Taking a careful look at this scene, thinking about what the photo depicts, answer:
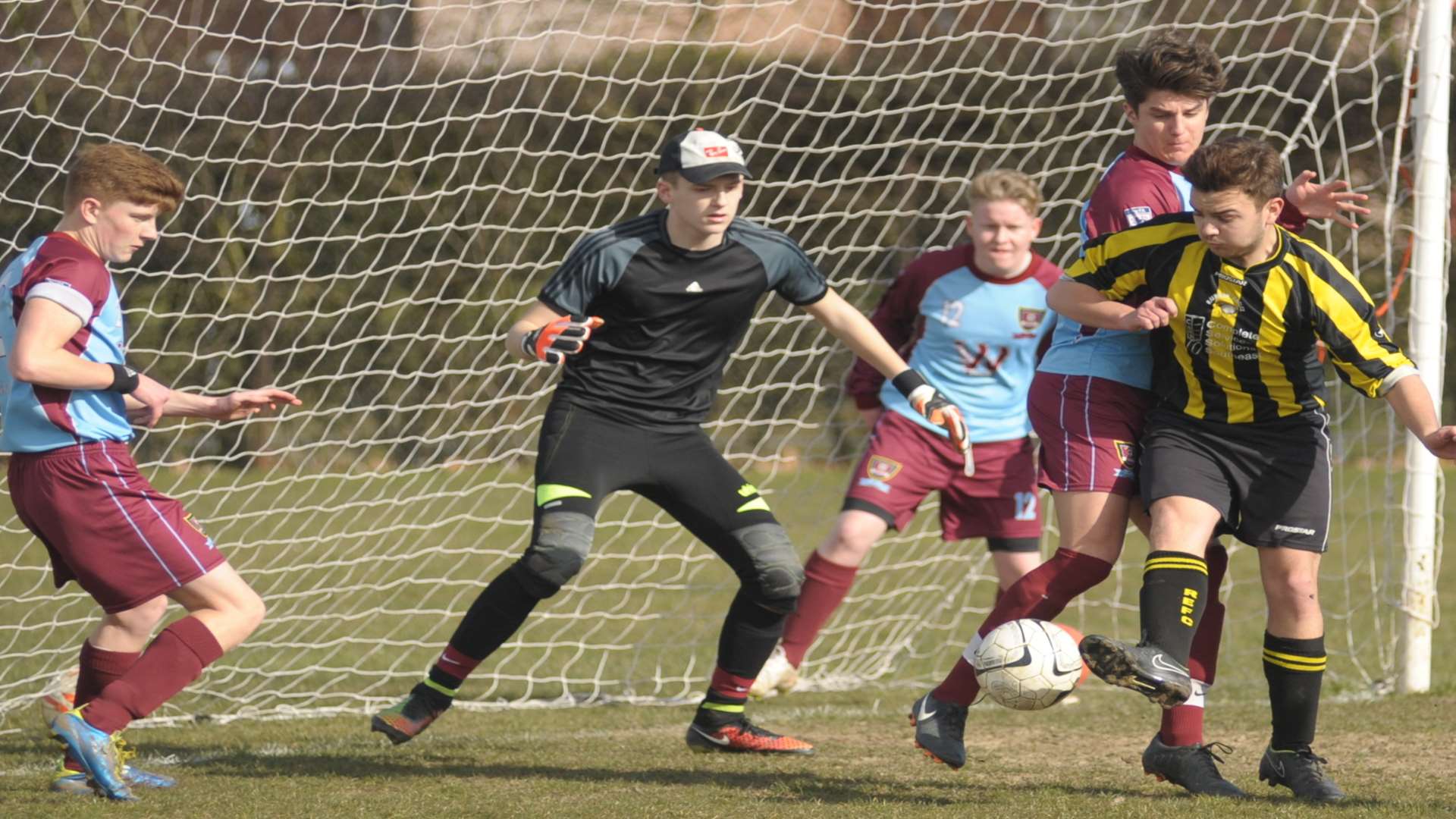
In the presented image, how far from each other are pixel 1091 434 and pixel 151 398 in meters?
2.32

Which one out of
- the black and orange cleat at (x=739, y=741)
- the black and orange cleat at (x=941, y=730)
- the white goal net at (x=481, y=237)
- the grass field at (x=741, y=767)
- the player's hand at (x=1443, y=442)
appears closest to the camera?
the player's hand at (x=1443, y=442)

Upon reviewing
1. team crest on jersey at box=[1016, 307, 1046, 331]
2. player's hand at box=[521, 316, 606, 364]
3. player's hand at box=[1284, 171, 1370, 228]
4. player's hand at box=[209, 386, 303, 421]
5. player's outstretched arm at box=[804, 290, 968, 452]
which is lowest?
player's hand at box=[209, 386, 303, 421]

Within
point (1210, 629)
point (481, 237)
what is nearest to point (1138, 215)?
point (1210, 629)

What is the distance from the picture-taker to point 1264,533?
3654 mm

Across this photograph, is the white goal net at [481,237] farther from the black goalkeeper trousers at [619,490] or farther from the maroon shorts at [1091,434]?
the maroon shorts at [1091,434]

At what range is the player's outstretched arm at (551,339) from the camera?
3.79 meters

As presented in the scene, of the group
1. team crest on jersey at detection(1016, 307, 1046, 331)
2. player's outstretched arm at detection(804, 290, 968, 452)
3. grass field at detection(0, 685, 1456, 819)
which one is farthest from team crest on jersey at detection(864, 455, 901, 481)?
player's outstretched arm at detection(804, 290, 968, 452)

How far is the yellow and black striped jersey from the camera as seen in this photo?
3.54m

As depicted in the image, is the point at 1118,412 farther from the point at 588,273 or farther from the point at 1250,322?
the point at 588,273

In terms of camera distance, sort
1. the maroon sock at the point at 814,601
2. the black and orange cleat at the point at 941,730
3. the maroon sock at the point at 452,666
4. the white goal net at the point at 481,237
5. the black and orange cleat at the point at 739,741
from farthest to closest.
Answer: the white goal net at the point at 481,237 → the maroon sock at the point at 814,601 → the black and orange cleat at the point at 739,741 → the maroon sock at the point at 452,666 → the black and orange cleat at the point at 941,730

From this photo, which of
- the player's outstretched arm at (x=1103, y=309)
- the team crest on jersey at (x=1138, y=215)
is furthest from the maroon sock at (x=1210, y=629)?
the team crest on jersey at (x=1138, y=215)

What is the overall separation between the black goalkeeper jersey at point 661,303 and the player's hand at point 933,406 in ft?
1.18

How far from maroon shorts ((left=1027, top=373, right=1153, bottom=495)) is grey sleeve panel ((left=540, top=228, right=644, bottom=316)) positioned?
1167mm

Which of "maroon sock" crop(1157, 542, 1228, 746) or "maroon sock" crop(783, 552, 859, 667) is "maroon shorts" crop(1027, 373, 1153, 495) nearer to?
"maroon sock" crop(1157, 542, 1228, 746)
